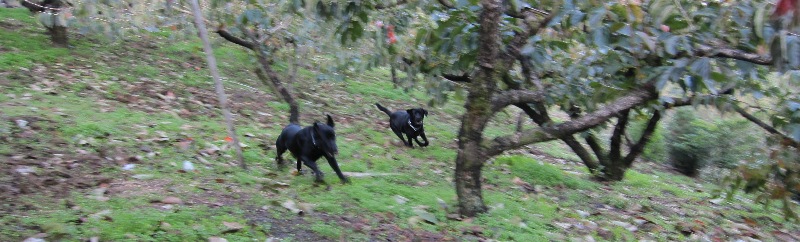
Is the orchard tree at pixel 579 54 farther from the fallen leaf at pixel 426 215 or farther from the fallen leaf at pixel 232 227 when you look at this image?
the fallen leaf at pixel 232 227

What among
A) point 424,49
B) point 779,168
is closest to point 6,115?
point 424,49

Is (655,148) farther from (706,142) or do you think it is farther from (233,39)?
(233,39)

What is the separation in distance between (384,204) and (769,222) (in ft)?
16.9

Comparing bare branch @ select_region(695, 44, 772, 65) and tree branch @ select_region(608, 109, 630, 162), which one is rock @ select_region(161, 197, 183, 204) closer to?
bare branch @ select_region(695, 44, 772, 65)

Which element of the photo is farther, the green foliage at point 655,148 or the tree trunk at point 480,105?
the green foliage at point 655,148

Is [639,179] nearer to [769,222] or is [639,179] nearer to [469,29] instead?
[769,222]

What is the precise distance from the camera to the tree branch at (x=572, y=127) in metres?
5.55

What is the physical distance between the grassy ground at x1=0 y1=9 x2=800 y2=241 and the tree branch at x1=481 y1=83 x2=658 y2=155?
2.35 feet

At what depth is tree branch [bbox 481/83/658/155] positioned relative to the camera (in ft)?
18.2

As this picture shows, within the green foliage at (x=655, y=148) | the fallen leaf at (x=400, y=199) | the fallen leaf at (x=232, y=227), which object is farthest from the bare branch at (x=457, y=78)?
the green foliage at (x=655, y=148)

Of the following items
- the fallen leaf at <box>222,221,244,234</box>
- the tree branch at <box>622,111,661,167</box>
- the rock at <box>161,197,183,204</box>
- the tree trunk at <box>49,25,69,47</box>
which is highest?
the fallen leaf at <box>222,221,244,234</box>

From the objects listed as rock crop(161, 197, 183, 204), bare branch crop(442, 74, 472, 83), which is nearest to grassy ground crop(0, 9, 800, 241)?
rock crop(161, 197, 183, 204)

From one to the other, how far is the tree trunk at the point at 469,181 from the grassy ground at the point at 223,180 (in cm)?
13

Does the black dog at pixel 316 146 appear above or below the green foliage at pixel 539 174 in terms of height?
above
